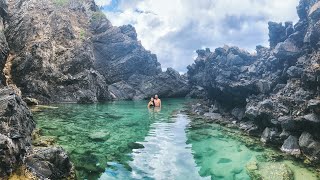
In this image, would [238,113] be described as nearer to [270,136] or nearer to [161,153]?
[270,136]

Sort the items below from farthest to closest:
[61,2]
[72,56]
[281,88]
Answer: [61,2], [72,56], [281,88]

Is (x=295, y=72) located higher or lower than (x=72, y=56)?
lower

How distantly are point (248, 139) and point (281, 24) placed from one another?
110ft

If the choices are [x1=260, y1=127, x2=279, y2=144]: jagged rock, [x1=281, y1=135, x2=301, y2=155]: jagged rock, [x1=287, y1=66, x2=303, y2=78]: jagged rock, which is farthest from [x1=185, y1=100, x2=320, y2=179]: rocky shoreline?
[x1=287, y1=66, x2=303, y2=78]: jagged rock

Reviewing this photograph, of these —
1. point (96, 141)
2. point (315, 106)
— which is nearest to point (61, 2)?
point (96, 141)

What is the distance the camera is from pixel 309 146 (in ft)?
82.9

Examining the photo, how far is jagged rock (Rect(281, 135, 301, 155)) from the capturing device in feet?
86.9

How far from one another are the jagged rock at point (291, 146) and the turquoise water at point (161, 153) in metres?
1.34

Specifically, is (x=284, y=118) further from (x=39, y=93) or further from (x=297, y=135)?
(x=39, y=93)

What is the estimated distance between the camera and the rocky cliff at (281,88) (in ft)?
90.3

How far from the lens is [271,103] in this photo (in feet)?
113

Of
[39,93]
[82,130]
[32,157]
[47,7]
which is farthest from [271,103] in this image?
[47,7]

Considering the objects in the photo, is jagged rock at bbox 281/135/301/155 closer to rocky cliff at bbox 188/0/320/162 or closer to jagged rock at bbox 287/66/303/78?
rocky cliff at bbox 188/0/320/162

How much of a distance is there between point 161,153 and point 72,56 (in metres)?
54.0
